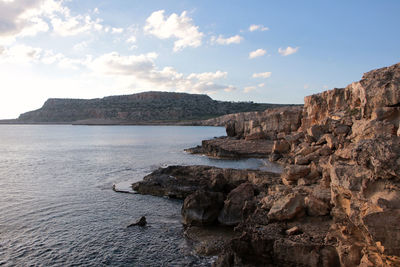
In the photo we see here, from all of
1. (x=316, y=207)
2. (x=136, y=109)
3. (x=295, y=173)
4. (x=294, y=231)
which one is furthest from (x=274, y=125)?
(x=136, y=109)

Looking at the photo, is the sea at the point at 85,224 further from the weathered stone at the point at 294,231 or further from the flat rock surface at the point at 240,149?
the flat rock surface at the point at 240,149

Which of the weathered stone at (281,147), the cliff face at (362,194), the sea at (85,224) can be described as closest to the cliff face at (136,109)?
the weathered stone at (281,147)

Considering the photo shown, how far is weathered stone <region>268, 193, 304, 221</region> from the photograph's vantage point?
36.1ft

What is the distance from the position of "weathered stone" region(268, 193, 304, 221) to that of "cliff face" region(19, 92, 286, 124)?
478ft

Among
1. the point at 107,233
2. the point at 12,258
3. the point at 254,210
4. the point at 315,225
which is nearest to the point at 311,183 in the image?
the point at 254,210

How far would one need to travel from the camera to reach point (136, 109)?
165500 millimetres

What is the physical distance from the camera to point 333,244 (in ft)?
28.9

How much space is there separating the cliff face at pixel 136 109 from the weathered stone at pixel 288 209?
145840 millimetres

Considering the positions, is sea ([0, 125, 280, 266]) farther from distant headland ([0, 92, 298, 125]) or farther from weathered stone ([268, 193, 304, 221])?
distant headland ([0, 92, 298, 125])

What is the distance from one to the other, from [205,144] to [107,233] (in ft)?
114

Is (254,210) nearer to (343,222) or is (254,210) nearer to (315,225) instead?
(315,225)

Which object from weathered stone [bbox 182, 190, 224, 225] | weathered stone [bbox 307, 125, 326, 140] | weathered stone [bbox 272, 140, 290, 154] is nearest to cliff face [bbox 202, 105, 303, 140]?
weathered stone [bbox 272, 140, 290, 154]

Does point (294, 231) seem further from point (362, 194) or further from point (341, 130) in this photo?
point (341, 130)

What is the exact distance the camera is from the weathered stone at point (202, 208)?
15133mm
